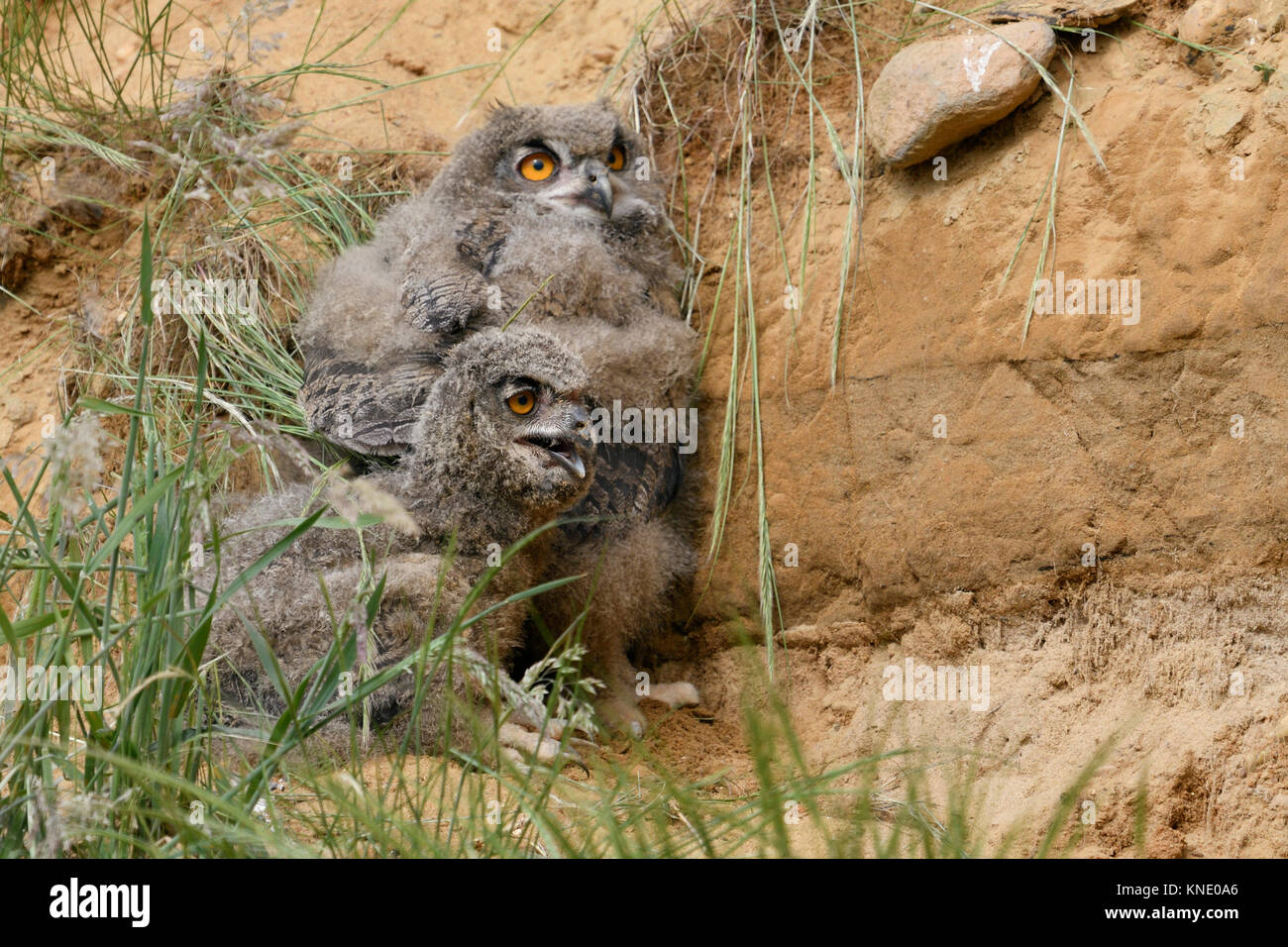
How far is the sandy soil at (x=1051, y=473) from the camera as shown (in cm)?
385

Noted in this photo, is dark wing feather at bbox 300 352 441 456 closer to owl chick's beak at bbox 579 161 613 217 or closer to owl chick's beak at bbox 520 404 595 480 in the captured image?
owl chick's beak at bbox 520 404 595 480

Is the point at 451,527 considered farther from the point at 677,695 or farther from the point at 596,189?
the point at 596,189

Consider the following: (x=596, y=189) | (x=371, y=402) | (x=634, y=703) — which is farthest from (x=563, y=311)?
(x=634, y=703)

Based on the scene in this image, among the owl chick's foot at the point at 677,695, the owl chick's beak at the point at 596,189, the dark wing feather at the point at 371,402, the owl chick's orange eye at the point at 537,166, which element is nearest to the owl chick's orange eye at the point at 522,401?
the dark wing feather at the point at 371,402

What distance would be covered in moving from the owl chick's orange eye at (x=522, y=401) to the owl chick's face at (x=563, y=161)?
1417 millimetres

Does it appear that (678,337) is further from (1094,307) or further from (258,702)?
(258,702)

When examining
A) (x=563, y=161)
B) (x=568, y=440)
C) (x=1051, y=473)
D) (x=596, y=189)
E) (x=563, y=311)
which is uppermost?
(x=563, y=161)

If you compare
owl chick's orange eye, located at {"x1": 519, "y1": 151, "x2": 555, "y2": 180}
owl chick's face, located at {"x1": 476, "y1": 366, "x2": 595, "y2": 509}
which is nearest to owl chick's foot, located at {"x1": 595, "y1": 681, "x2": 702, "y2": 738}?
owl chick's face, located at {"x1": 476, "y1": 366, "x2": 595, "y2": 509}

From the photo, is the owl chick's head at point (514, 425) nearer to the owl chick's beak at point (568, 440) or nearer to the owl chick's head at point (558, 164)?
the owl chick's beak at point (568, 440)

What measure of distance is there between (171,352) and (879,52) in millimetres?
3470

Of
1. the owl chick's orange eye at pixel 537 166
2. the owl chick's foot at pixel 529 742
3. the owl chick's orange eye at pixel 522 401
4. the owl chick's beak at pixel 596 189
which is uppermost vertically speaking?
the owl chick's orange eye at pixel 537 166

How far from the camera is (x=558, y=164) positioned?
543 centimetres

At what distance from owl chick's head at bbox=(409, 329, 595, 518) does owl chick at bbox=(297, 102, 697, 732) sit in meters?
0.32

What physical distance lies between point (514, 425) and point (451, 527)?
40 centimetres
